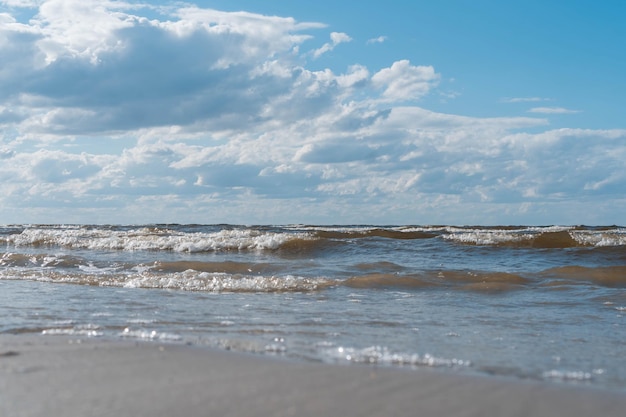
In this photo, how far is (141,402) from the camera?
3.35 metres

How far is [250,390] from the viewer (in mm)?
3615

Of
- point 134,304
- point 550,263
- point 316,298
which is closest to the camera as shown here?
point 134,304

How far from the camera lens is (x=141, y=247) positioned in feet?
67.4

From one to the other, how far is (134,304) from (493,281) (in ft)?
19.4

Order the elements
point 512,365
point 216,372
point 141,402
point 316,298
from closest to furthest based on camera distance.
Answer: point 141,402 < point 216,372 < point 512,365 < point 316,298

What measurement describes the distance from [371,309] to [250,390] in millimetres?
4133

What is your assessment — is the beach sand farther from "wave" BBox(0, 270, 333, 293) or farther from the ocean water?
"wave" BBox(0, 270, 333, 293)

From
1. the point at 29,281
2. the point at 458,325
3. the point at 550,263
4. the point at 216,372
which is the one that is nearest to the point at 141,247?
the point at 29,281

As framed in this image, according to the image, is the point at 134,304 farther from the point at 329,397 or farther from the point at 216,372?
the point at 329,397

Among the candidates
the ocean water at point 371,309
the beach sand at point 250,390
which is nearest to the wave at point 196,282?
the ocean water at point 371,309

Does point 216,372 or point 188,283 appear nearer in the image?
point 216,372

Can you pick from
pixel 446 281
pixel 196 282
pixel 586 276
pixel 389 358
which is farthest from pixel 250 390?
pixel 586 276

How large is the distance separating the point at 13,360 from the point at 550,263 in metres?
12.3

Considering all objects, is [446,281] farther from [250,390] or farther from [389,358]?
[250,390]
